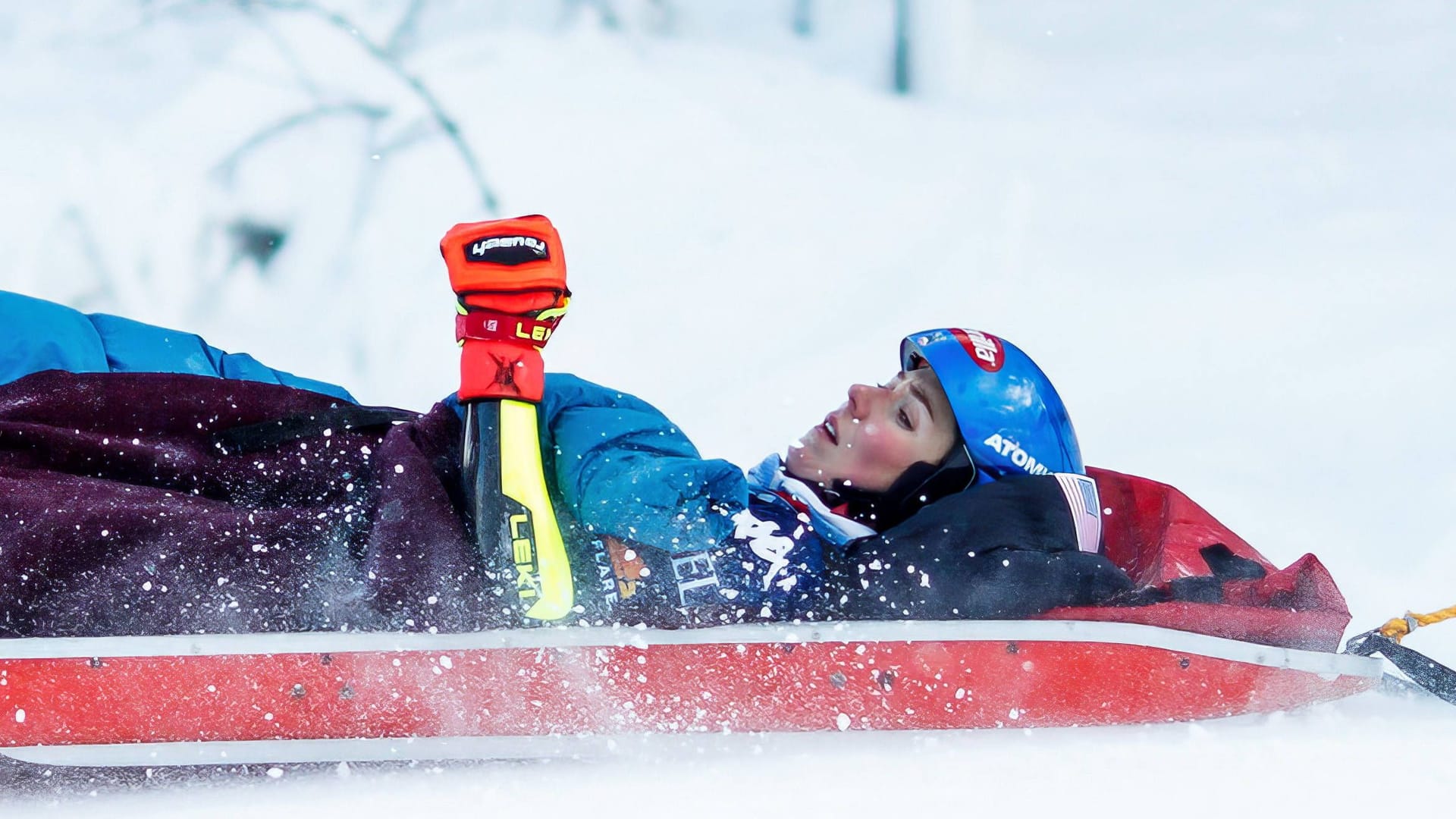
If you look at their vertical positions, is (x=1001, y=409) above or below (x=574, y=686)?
above

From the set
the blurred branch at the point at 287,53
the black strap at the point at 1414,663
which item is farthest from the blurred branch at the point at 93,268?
the black strap at the point at 1414,663

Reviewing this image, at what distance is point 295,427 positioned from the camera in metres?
1.87

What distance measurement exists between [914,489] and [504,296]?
0.71 metres

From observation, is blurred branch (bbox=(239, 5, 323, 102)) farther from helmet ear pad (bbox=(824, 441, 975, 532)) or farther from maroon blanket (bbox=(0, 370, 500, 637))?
helmet ear pad (bbox=(824, 441, 975, 532))

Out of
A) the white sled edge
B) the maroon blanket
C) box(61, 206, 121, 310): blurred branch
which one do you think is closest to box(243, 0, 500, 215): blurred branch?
box(61, 206, 121, 310): blurred branch

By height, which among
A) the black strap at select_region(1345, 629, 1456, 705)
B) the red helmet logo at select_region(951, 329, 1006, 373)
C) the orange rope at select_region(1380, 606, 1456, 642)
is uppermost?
the red helmet logo at select_region(951, 329, 1006, 373)

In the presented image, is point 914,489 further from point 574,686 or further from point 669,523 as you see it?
point 574,686

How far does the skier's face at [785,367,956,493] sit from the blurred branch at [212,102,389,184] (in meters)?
2.90

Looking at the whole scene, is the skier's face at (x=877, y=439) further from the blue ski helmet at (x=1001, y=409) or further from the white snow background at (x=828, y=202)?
the white snow background at (x=828, y=202)

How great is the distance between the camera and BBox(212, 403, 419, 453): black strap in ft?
6.06

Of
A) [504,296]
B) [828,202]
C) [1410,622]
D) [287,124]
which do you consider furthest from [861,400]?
[287,124]

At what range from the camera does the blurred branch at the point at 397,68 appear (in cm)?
421

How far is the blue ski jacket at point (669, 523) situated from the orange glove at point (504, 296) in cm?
11

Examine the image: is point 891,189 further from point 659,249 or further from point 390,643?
point 390,643
